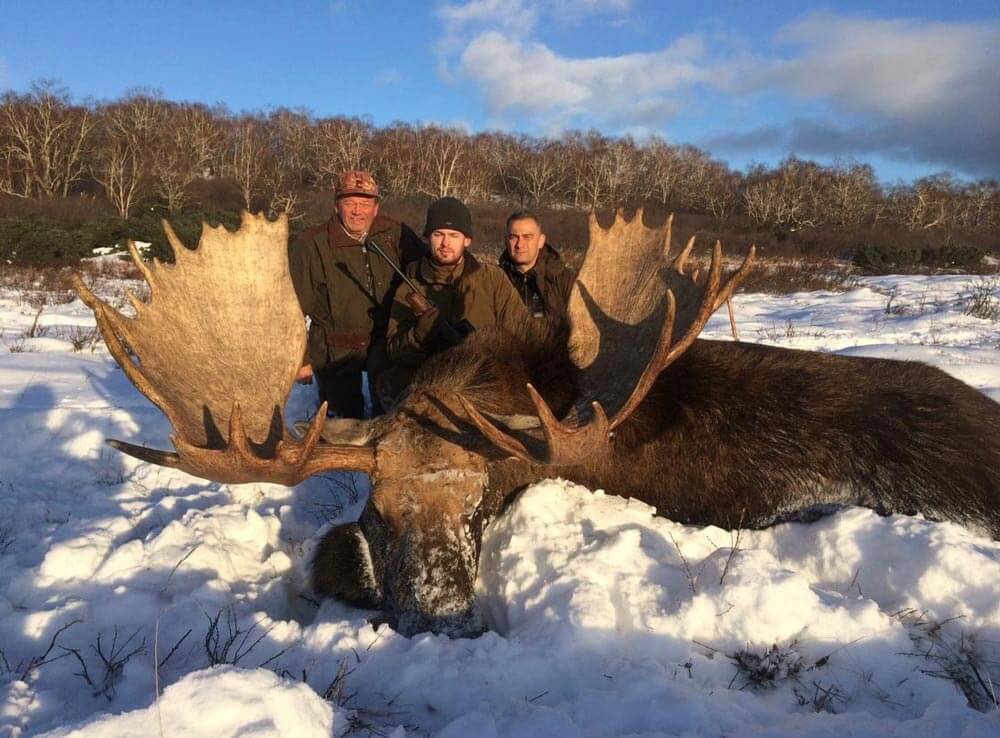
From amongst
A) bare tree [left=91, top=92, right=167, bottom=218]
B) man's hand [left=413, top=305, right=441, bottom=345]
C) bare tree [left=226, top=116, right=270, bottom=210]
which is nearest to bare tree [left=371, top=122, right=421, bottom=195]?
bare tree [left=226, top=116, right=270, bottom=210]

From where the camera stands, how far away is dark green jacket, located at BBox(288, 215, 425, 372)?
5797 mm

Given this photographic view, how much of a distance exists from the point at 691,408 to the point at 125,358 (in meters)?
2.56

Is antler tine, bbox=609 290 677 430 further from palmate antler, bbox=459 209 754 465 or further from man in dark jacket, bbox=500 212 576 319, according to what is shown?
man in dark jacket, bbox=500 212 576 319

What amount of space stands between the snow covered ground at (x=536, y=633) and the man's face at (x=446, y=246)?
230cm

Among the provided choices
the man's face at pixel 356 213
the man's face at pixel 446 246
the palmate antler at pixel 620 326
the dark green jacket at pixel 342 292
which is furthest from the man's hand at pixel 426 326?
the man's face at pixel 356 213

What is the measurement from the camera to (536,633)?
235 centimetres

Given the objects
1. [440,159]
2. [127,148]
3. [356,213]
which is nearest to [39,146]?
[127,148]

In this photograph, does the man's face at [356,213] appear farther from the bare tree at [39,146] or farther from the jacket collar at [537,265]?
the bare tree at [39,146]

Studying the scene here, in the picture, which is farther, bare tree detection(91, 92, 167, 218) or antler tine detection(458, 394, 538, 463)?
bare tree detection(91, 92, 167, 218)

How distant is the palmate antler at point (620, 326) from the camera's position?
8.68ft

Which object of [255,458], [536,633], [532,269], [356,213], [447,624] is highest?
[356,213]

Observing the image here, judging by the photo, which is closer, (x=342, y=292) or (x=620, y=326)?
(x=620, y=326)

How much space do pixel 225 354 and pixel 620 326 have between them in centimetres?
197

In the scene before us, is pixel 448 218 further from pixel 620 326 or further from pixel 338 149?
pixel 338 149
